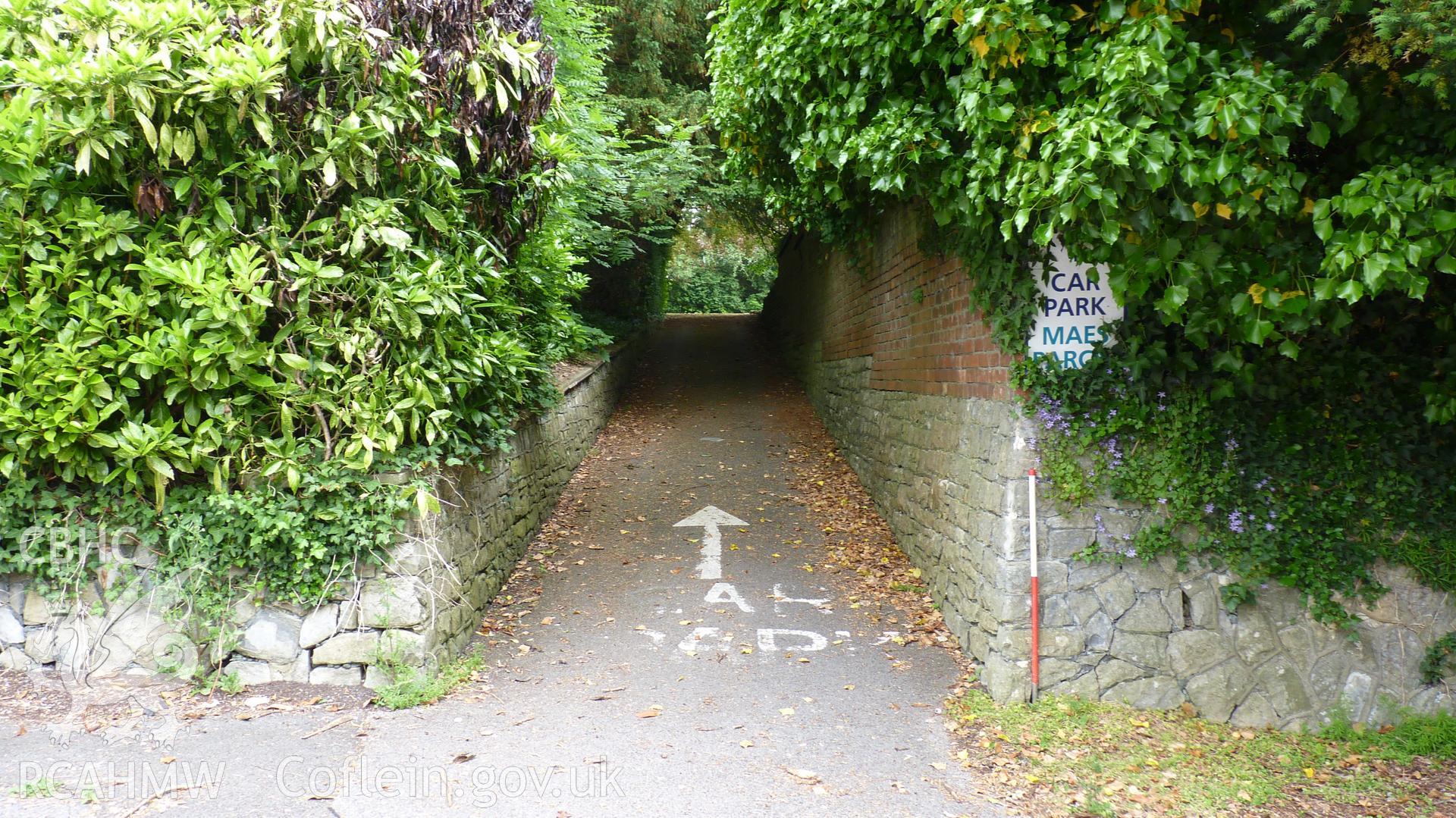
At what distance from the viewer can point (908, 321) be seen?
679cm

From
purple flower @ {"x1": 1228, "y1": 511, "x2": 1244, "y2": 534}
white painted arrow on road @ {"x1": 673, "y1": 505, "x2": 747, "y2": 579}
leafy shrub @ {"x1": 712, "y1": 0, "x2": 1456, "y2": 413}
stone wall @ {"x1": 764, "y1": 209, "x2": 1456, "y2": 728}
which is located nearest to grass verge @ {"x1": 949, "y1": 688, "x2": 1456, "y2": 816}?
stone wall @ {"x1": 764, "y1": 209, "x2": 1456, "y2": 728}

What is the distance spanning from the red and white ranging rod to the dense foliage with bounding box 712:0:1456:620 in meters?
0.17

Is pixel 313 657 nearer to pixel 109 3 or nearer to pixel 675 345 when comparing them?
pixel 109 3

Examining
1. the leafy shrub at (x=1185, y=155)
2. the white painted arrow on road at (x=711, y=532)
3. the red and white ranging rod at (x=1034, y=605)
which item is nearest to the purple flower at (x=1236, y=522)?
the leafy shrub at (x=1185, y=155)

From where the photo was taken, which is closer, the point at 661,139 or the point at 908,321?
the point at 908,321

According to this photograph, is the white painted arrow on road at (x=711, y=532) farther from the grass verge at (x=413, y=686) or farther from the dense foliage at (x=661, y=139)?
the dense foliage at (x=661, y=139)

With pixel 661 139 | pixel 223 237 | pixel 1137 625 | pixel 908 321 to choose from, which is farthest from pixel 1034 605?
pixel 661 139

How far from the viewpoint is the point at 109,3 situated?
13.1ft

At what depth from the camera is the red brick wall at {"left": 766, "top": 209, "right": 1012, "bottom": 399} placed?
5.25 metres

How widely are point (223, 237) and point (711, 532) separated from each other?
15.4 ft

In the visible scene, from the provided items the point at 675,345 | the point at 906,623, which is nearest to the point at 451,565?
the point at 906,623

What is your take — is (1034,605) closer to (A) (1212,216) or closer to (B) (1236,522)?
(B) (1236,522)

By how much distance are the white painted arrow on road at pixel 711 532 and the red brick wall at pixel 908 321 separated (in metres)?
2.07

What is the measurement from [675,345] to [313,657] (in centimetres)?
1320
